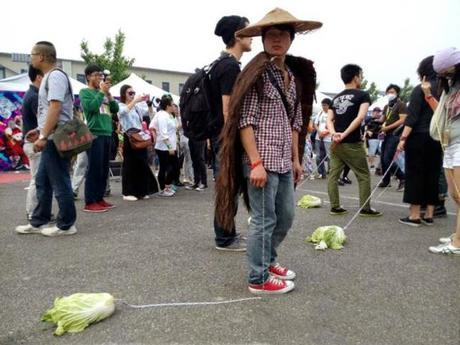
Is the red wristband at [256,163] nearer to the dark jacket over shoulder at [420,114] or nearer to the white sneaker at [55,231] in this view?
the white sneaker at [55,231]

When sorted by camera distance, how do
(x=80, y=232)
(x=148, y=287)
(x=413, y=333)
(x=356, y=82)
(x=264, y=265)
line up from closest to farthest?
(x=413, y=333), (x=264, y=265), (x=148, y=287), (x=80, y=232), (x=356, y=82)

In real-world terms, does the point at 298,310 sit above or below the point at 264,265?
below

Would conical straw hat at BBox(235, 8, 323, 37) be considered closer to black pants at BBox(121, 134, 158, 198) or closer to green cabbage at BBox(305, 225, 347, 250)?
green cabbage at BBox(305, 225, 347, 250)

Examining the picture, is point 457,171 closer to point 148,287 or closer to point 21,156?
point 148,287

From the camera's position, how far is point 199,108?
4.05 metres

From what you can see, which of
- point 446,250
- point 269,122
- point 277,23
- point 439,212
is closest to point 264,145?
point 269,122

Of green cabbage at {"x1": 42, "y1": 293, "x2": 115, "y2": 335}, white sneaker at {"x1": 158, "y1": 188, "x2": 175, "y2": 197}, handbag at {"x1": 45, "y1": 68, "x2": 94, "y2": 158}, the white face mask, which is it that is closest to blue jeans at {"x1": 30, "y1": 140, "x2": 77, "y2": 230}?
handbag at {"x1": 45, "y1": 68, "x2": 94, "y2": 158}

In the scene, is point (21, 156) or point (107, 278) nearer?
point (107, 278)

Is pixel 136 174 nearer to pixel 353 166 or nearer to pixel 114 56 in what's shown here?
pixel 353 166

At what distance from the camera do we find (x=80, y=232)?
502 cm

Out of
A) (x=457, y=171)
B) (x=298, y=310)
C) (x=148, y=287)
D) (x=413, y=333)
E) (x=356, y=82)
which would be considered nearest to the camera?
(x=413, y=333)

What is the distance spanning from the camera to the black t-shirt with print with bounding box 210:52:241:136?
370cm

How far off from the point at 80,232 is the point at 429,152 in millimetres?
4350

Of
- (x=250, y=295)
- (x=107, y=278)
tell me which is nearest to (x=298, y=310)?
(x=250, y=295)
